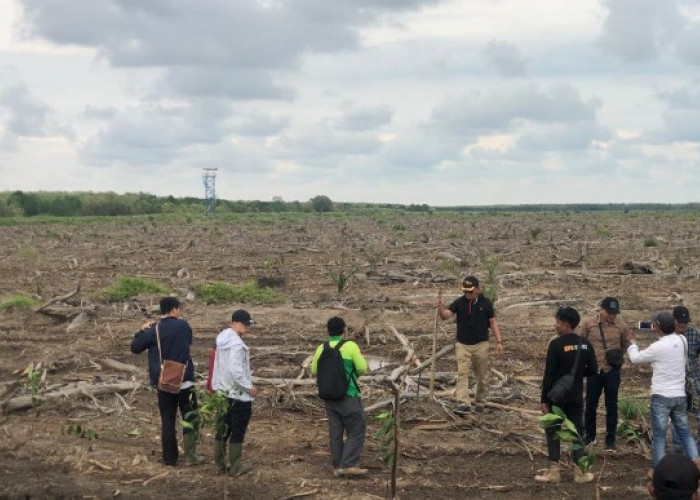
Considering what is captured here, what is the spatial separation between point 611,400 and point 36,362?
8682 mm

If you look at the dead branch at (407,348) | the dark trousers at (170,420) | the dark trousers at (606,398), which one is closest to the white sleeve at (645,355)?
the dark trousers at (606,398)

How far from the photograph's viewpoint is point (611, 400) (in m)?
8.86

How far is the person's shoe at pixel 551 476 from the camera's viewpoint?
26.2ft

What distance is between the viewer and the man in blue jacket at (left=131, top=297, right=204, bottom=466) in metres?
8.41

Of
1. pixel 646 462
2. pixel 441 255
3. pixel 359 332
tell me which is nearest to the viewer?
pixel 646 462

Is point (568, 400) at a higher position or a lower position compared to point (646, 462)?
higher

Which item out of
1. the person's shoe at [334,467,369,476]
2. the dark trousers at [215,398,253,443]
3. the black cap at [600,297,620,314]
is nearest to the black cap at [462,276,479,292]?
the black cap at [600,297,620,314]

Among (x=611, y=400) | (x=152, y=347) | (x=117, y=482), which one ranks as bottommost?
(x=117, y=482)

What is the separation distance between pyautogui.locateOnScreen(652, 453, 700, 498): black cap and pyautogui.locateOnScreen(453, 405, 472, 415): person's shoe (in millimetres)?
6179

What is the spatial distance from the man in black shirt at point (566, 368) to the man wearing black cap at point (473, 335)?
2.04 metres

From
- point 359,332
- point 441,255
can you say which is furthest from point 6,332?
point 441,255

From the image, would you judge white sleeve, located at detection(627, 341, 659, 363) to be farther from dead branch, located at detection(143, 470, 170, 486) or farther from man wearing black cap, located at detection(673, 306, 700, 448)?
dead branch, located at detection(143, 470, 170, 486)

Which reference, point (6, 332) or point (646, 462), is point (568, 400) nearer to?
point (646, 462)

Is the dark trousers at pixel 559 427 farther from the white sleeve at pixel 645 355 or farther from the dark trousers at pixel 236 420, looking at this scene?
the dark trousers at pixel 236 420
